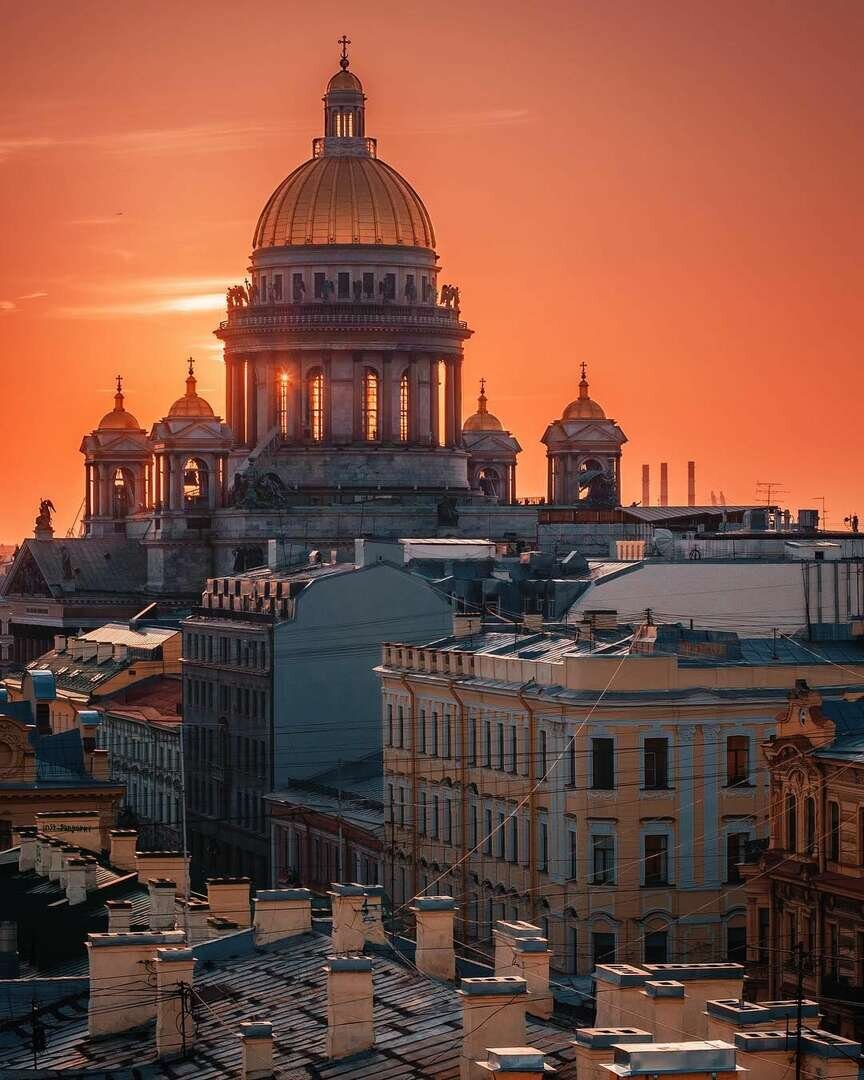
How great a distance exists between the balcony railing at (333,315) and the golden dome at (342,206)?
11.2ft

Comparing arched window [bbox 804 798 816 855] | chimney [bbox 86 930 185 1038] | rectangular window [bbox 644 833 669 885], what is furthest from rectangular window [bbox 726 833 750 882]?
chimney [bbox 86 930 185 1038]

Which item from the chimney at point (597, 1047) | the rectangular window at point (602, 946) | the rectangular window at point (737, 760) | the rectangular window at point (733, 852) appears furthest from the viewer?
the rectangular window at point (737, 760)

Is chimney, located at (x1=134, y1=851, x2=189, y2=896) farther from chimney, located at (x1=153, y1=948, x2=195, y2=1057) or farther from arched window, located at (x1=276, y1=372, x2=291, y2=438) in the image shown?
arched window, located at (x1=276, y1=372, x2=291, y2=438)

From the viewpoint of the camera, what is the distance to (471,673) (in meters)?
84.8

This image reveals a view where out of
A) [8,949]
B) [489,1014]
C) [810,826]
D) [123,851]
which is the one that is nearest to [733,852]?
[810,826]

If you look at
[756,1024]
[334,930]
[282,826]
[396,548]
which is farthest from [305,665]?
[756,1024]

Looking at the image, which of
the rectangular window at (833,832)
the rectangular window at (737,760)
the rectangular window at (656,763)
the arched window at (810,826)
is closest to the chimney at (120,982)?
the rectangular window at (833,832)

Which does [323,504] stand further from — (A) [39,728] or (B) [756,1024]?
(B) [756,1024]

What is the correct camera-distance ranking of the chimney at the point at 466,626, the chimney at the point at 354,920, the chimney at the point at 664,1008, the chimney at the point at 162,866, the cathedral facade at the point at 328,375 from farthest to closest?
1. the cathedral facade at the point at 328,375
2. the chimney at the point at 466,626
3. the chimney at the point at 162,866
4. the chimney at the point at 354,920
5. the chimney at the point at 664,1008

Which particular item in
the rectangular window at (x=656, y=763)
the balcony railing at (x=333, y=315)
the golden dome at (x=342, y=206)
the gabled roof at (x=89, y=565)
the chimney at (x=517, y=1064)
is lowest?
the chimney at (x=517, y=1064)

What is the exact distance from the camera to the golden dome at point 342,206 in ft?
610

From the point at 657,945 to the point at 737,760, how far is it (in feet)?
14.1

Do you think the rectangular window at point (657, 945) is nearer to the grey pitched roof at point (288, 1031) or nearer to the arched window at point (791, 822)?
the arched window at point (791, 822)

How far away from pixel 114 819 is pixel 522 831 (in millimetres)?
15120
